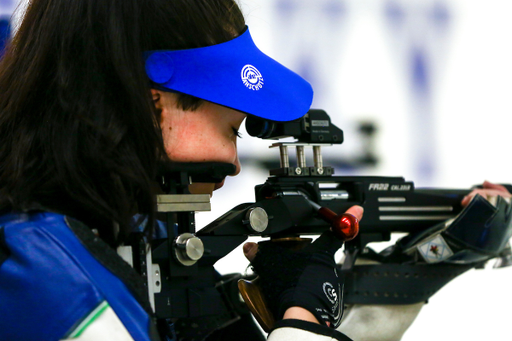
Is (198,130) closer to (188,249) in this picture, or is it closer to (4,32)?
(188,249)

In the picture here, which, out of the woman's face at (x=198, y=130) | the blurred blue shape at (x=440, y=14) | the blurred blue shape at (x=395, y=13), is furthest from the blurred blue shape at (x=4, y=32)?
the blurred blue shape at (x=440, y=14)

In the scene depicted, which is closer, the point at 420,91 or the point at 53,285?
the point at 53,285

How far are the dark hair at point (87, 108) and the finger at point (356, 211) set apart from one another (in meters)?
0.31

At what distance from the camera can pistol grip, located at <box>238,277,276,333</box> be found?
0.70 metres

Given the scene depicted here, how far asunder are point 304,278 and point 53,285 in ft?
1.05

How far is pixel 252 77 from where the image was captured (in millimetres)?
715

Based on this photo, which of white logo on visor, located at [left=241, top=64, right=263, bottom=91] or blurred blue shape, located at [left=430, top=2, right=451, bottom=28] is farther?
blurred blue shape, located at [left=430, top=2, right=451, bottom=28]

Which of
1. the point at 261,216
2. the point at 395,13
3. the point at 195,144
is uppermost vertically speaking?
the point at 395,13

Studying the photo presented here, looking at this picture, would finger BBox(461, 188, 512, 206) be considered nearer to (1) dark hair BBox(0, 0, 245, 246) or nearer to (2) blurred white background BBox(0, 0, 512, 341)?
(2) blurred white background BBox(0, 0, 512, 341)

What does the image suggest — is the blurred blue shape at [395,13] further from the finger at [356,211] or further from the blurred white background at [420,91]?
the finger at [356,211]

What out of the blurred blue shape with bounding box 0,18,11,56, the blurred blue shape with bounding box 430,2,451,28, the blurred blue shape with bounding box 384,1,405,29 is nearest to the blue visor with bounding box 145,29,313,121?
the blurred blue shape with bounding box 0,18,11,56

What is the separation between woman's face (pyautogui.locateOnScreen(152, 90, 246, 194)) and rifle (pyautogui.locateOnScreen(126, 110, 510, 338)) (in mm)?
34

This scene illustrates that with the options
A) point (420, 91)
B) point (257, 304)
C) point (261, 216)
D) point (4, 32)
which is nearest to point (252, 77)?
point (261, 216)

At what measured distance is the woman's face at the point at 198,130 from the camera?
2.22ft
